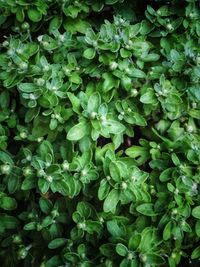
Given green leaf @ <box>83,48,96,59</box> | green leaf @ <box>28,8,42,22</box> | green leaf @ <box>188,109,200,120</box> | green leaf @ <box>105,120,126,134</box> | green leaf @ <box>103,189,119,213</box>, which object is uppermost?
green leaf @ <box>28,8,42,22</box>

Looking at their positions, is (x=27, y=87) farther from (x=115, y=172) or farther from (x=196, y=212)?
(x=196, y=212)

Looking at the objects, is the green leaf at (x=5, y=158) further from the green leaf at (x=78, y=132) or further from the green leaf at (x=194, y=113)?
the green leaf at (x=194, y=113)

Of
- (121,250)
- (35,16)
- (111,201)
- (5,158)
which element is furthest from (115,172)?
(35,16)

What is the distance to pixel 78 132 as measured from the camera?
4.24 feet

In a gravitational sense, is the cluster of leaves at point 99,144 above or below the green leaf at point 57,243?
above

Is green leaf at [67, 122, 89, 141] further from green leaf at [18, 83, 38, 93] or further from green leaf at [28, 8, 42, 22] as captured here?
green leaf at [28, 8, 42, 22]

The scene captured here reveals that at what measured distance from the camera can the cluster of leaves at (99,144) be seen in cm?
129

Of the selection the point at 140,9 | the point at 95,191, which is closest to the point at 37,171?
the point at 95,191

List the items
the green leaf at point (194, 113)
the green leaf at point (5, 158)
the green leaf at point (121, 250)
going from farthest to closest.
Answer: the green leaf at point (194, 113)
the green leaf at point (5, 158)
the green leaf at point (121, 250)

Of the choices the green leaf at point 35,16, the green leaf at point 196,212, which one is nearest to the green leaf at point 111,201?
the green leaf at point 196,212

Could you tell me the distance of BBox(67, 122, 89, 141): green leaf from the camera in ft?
4.19

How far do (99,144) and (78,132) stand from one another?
27cm

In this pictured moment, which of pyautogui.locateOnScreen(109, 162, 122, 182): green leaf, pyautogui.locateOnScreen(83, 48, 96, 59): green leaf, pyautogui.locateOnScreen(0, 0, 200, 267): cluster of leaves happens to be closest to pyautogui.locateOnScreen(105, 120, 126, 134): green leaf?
pyautogui.locateOnScreen(0, 0, 200, 267): cluster of leaves

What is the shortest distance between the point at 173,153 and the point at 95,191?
0.94 feet
